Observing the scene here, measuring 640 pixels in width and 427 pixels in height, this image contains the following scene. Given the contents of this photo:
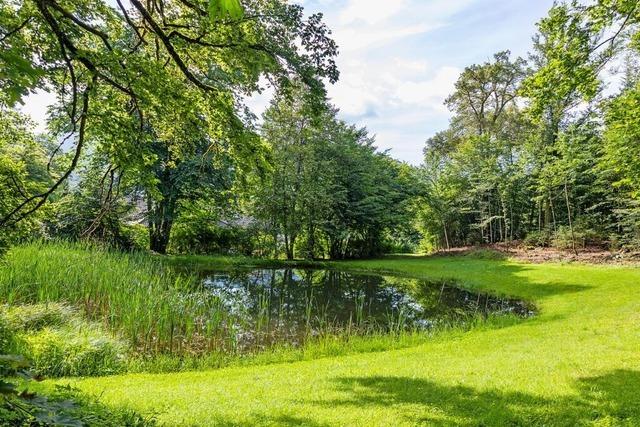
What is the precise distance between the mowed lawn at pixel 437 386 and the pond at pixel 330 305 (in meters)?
1.74

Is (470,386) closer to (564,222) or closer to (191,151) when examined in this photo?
(191,151)

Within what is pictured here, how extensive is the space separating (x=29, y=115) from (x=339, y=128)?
15.9 meters

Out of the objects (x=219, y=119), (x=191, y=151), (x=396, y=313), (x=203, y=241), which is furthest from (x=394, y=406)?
(x=203, y=241)

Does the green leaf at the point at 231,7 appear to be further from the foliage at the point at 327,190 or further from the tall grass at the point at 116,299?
the foliage at the point at 327,190

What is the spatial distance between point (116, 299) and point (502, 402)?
705 cm

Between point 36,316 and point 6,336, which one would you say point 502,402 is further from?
point 36,316

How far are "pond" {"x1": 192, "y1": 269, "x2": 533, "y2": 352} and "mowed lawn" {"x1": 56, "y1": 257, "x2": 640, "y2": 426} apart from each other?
1739 mm

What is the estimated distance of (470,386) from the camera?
489 centimetres

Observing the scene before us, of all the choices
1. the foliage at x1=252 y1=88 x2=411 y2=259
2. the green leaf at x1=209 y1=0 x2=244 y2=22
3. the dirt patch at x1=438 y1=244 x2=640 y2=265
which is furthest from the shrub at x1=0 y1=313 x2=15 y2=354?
the dirt patch at x1=438 y1=244 x2=640 y2=265

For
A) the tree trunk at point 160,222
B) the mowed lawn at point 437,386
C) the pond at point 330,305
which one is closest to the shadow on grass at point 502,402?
the mowed lawn at point 437,386

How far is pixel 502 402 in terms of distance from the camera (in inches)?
172

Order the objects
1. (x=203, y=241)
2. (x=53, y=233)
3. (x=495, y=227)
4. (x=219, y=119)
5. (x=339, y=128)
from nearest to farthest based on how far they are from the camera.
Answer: (x=219, y=119) → (x=53, y=233) → (x=339, y=128) → (x=203, y=241) → (x=495, y=227)

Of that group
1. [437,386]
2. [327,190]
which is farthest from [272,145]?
[437,386]

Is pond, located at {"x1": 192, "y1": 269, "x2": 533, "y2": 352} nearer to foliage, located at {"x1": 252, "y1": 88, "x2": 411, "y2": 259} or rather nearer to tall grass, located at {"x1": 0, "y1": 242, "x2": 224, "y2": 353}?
tall grass, located at {"x1": 0, "y1": 242, "x2": 224, "y2": 353}
